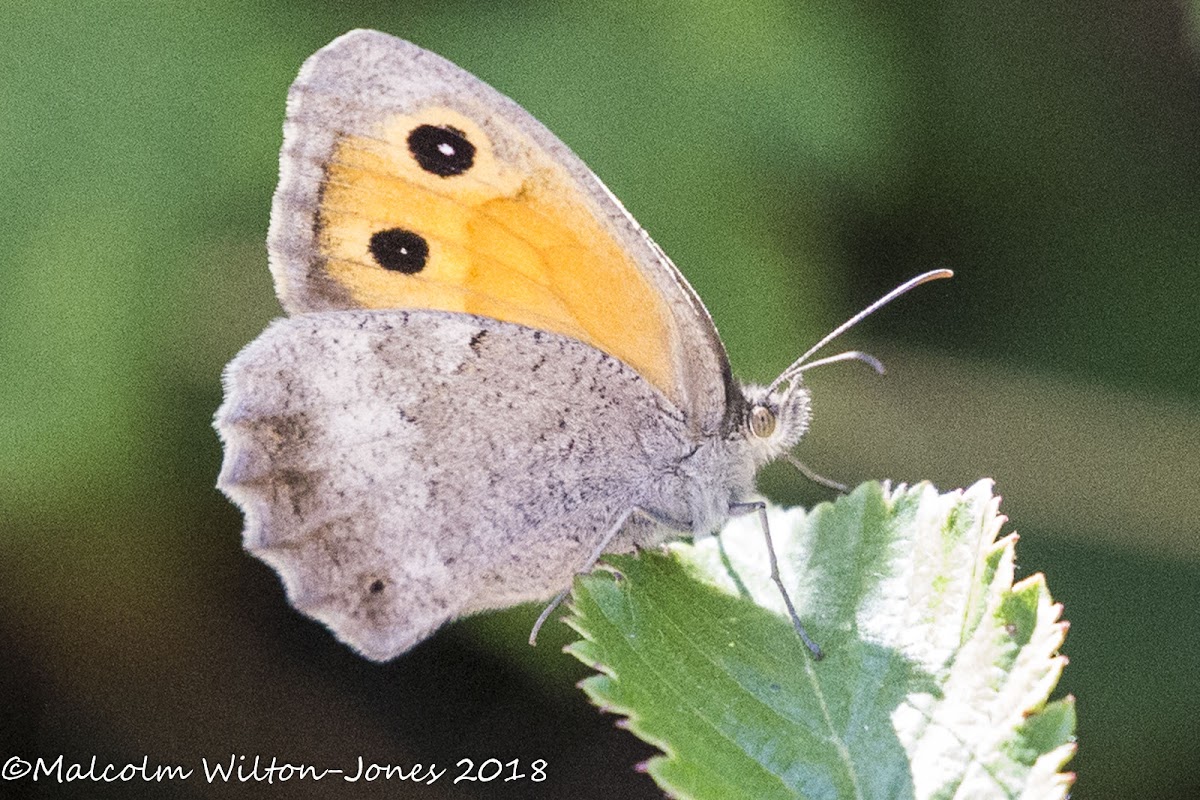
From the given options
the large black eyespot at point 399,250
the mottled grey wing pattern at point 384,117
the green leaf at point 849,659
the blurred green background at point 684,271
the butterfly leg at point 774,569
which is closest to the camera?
the green leaf at point 849,659

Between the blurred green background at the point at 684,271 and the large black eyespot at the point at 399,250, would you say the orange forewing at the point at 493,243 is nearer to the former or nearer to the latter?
the large black eyespot at the point at 399,250

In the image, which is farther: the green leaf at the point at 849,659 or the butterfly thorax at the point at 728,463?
the butterfly thorax at the point at 728,463

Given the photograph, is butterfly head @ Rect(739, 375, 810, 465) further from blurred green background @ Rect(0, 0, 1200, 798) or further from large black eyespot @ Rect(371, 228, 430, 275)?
blurred green background @ Rect(0, 0, 1200, 798)

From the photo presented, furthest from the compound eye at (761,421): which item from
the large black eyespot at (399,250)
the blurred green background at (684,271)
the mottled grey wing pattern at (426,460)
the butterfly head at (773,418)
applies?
the blurred green background at (684,271)

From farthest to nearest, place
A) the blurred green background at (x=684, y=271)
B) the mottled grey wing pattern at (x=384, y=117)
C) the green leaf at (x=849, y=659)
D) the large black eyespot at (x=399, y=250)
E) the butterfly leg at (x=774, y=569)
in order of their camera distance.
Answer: the blurred green background at (x=684, y=271), the large black eyespot at (x=399, y=250), the mottled grey wing pattern at (x=384, y=117), the butterfly leg at (x=774, y=569), the green leaf at (x=849, y=659)

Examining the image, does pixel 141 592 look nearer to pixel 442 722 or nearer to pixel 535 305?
pixel 442 722

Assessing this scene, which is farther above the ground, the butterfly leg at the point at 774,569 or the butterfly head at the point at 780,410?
the butterfly head at the point at 780,410

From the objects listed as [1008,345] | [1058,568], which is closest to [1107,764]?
[1058,568]
